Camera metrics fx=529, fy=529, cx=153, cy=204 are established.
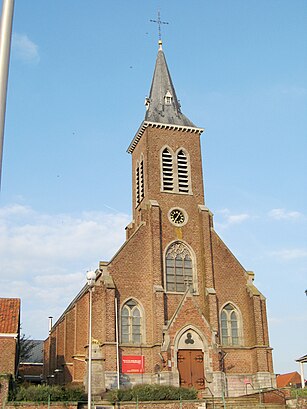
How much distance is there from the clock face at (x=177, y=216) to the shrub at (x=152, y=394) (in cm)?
1308

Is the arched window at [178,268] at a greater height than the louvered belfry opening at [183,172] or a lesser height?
lesser

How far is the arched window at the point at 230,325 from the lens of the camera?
114 ft

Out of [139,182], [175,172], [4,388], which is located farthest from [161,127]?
[4,388]

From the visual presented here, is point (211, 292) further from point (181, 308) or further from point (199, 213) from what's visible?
point (199, 213)

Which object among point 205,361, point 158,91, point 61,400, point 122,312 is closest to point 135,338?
point 122,312

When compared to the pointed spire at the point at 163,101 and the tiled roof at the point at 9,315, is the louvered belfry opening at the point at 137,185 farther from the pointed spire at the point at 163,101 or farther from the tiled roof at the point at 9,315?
the tiled roof at the point at 9,315

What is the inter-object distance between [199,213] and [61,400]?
1777cm

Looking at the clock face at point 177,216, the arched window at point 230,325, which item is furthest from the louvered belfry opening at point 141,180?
the arched window at point 230,325

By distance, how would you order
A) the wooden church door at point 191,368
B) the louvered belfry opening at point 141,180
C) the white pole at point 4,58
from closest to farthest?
the white pole at point 4,58
the wooden church door at point 191,368
the louvered belfry opening at point 141,180

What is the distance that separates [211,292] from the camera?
34.7 m

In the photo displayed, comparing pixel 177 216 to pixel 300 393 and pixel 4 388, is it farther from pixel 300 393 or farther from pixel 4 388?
pixel 4 388

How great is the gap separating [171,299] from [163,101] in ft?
53.5

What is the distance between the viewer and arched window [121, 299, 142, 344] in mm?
32875

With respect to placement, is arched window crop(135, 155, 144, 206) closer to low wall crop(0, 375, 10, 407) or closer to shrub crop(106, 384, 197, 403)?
shrub crop(106, 384, 197, 403)
